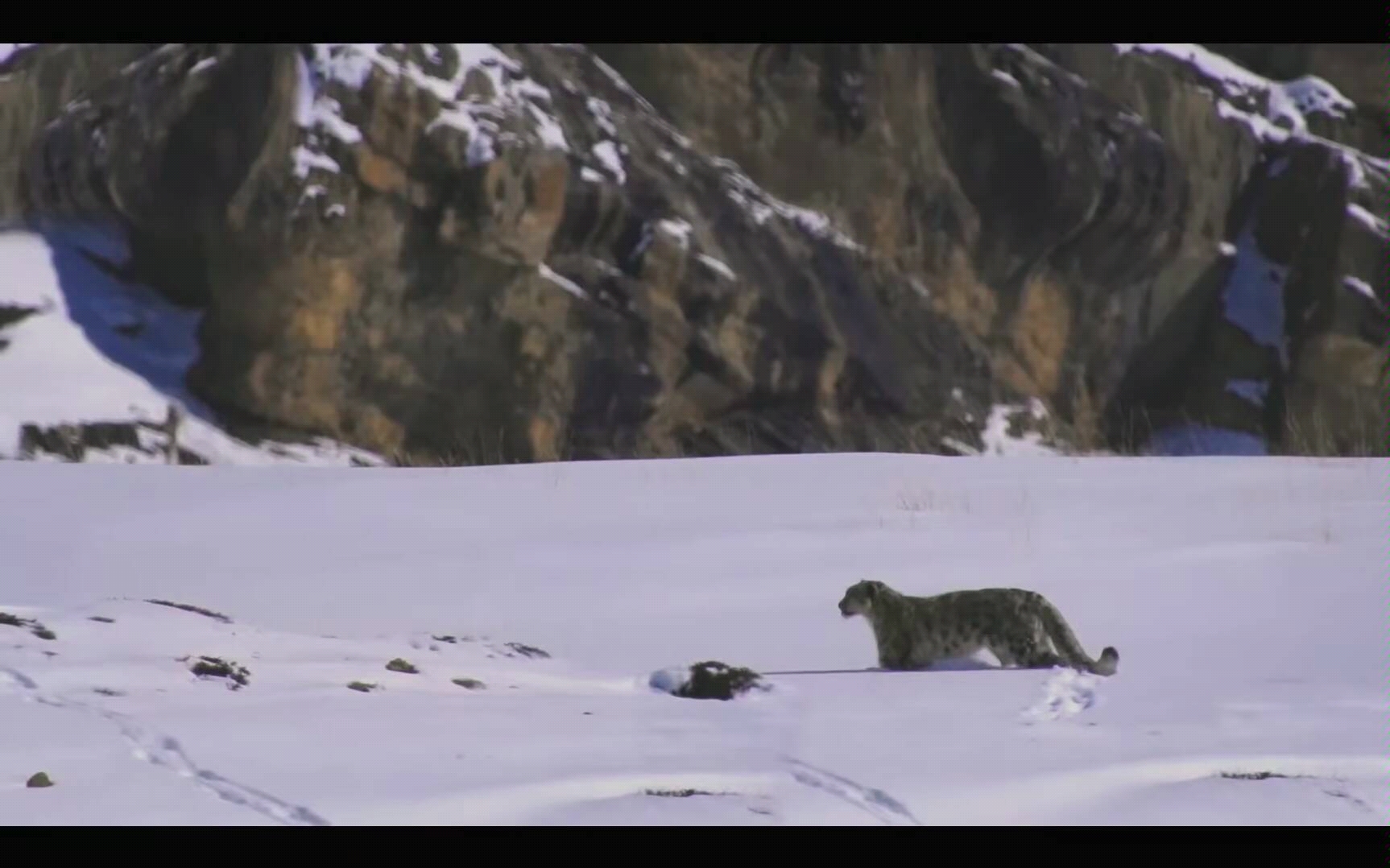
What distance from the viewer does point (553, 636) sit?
23.9 feet

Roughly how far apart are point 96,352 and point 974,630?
22404 mm

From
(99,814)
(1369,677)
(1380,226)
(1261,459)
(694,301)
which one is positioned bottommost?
(99,814)

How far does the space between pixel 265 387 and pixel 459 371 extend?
281cm

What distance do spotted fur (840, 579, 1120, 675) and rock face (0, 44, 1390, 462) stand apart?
2104 centimetres

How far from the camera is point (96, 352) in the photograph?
2670 centimetres

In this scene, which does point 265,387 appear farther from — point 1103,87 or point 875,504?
point 875,504

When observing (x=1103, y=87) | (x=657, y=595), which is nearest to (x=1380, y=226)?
(x=1103, y=87)

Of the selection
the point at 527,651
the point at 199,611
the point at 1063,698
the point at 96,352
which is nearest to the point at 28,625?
the point at 199,611

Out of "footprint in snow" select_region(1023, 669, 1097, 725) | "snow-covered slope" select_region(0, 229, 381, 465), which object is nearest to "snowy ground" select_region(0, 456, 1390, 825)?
"footprint in snow" select_region(1023, 669, 1097, 725)

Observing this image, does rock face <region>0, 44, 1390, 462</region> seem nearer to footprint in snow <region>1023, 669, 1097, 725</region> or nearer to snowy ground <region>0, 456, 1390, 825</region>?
snowy ground <region>0, 456, 1390, 825</region>

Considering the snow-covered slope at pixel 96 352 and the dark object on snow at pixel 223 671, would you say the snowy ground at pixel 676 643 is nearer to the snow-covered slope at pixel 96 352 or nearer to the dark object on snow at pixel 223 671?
the dark object on snow at pixel 223 671

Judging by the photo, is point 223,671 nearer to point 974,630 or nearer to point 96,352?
point 974,630

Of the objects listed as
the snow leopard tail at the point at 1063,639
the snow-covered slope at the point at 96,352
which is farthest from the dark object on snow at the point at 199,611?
the snow-covered slope at the point at 96,352

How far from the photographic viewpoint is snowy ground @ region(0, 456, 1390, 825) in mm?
4312
